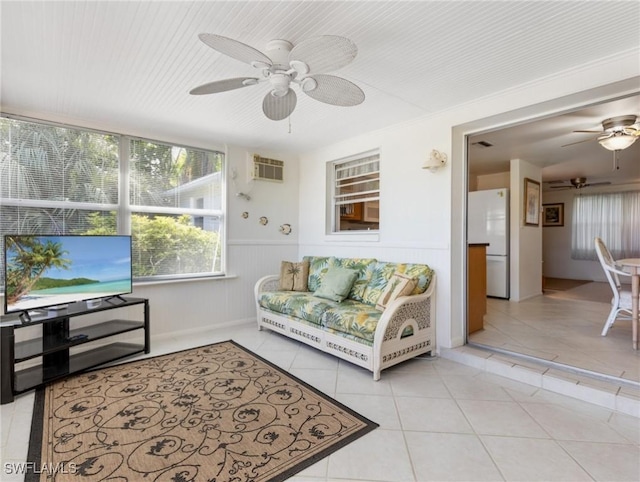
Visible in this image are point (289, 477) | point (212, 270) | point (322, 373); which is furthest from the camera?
point (212, 270)

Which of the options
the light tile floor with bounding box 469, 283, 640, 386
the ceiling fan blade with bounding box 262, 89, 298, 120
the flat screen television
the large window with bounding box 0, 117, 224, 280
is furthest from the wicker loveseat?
the ceiling fan blade with bounding box 262, 89, 298, 120

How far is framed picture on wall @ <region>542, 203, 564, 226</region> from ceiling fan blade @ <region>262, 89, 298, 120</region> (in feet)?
27.0

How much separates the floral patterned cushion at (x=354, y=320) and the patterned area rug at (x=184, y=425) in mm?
589

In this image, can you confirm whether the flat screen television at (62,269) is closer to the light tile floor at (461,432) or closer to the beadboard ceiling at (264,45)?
the light tile floor at (461,432)

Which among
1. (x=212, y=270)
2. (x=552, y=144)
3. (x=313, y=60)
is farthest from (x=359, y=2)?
(x=552, y=144)

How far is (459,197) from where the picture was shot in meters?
3.08

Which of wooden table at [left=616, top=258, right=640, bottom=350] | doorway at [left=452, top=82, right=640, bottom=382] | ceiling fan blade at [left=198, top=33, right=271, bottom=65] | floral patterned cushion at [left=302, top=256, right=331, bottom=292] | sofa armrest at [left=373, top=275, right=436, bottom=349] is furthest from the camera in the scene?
floral patterned cushion at [left=302, top=256, right=331, bottom=292]

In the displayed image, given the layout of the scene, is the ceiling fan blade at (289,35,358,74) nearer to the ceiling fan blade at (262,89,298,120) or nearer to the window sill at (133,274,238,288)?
the ceiling fan blade at (262,89,298,120)

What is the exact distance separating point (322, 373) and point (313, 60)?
2.38 m

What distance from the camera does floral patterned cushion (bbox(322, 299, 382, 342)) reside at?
2602 millimetres

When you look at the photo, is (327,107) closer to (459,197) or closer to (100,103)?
(459,197)

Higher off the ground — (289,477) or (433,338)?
(433,338)

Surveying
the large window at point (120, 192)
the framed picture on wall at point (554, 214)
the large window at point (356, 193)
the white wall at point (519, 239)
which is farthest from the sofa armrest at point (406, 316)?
the framed picture on wall at point (554, 214)

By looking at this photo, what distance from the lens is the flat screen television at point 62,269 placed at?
2.43 meters
